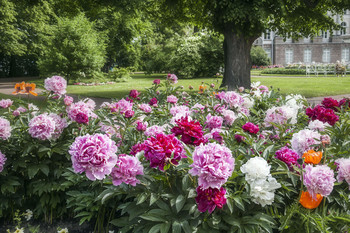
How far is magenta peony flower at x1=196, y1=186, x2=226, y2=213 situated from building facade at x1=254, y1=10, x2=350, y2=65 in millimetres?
44717

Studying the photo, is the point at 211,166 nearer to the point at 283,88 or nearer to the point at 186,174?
the point at 186,174

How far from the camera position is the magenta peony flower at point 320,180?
163 centimetres

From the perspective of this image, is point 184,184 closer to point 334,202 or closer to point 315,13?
point 334,202

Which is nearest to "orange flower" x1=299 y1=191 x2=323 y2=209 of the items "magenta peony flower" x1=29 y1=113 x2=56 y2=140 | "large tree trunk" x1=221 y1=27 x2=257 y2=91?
"magenta peony flower" x1=29 y1=113 x2=56 y2=140

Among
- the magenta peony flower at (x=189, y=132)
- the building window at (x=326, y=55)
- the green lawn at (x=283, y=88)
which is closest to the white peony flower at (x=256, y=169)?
the magenta peony flower at (x=189, y=132)

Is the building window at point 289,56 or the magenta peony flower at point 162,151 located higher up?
the building window at point 289,56

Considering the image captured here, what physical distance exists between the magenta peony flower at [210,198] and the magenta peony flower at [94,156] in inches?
18.0

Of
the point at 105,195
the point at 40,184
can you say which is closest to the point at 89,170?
the point at 105,195

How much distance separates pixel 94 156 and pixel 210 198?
1.93 feet

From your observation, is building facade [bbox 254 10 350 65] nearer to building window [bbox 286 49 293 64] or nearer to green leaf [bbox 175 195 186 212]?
building window [bbox 286 49 293 64]

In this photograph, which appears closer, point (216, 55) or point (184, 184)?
point (184, 184)

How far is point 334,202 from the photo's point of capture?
200cm

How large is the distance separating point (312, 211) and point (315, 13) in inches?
372

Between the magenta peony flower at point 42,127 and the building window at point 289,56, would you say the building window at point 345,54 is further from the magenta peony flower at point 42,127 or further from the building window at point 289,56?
the magenta peony flower at point 42,127
